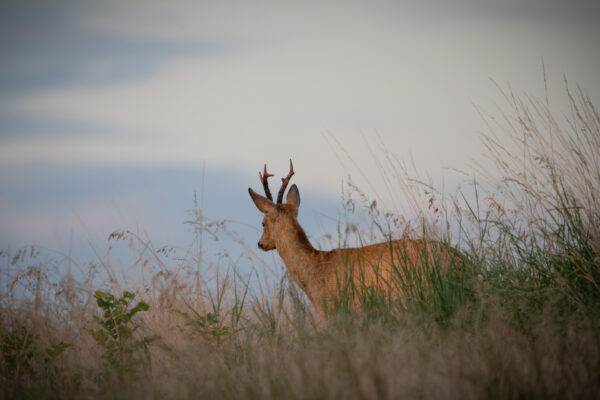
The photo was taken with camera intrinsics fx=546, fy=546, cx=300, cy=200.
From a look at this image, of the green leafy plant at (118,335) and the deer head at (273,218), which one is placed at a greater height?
the deer head at (273,218)

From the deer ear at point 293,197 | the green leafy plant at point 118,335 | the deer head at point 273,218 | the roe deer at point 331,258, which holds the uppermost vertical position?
the deer ear at point 293,197

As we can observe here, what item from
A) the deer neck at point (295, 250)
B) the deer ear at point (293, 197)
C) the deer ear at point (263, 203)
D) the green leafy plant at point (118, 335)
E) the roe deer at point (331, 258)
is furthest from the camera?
the deer ear at point (293, 197)

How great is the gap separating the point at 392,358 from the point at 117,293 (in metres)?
4.14

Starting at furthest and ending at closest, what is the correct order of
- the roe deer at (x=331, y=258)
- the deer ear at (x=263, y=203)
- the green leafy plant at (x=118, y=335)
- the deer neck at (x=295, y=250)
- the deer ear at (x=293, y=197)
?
the deer ear at (x=293, y=197) < the deer ear at (x=263, y=203) < the deer neck at (x=295, y=250) < the roe deer at (x=331, y=258) < the green leafy plant at (x=118, y=335)

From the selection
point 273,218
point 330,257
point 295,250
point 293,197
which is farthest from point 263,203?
point 330,257

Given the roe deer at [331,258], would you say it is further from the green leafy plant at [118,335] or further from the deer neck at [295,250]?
the green leafy plant at [118,335]

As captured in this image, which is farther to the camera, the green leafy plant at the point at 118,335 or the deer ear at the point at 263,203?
the deer ear at the point at 263,203

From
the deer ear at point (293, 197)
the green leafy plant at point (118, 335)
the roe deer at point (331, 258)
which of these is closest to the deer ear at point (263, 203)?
the roe deer at point (331, 258)

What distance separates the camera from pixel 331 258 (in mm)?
6223

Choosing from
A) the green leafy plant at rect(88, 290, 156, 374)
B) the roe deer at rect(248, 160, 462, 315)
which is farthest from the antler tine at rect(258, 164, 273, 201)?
the green leafy plant at rect(88, 290, 156, 374)

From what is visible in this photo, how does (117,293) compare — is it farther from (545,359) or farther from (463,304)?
(545,359)

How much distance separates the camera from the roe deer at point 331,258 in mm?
4766

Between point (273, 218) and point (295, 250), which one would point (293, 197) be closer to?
point (273, 218)

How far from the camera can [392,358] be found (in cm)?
297
